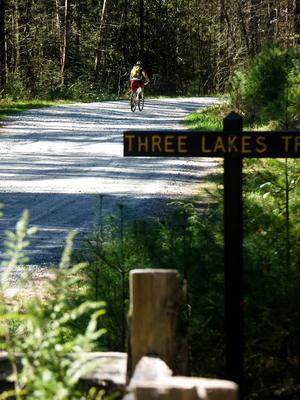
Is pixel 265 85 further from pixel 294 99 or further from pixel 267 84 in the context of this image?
pixel 294 99

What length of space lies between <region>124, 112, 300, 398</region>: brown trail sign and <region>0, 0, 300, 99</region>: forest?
4185 centimetres

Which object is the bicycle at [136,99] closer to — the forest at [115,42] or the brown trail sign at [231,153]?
the forest at [115,42]

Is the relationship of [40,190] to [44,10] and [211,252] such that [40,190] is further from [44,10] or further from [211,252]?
[44,10]

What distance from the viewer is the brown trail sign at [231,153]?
4.95 metres

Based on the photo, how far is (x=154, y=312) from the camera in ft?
12.9

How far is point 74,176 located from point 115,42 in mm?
41319

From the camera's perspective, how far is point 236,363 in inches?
193

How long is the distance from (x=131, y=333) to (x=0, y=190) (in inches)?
431

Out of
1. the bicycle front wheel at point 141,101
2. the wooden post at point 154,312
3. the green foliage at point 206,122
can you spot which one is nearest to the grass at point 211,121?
the green foliage at point 206,122

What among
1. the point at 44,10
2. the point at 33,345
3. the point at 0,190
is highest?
the point at 44,10

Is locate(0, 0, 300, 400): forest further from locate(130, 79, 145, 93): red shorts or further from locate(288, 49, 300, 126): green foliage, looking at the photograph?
locate(130, 79, 145, 93): red shorts

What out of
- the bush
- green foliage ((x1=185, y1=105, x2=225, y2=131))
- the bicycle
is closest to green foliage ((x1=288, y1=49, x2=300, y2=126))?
the bush

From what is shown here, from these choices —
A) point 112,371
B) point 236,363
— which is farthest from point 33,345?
point 236,363

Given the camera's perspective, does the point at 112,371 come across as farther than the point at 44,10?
No
